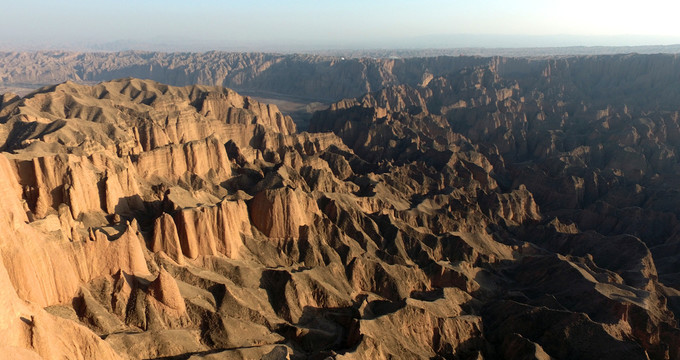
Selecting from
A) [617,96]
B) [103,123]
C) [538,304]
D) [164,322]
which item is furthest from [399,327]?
[617,96]

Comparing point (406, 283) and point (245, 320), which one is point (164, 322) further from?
point (406, 283)

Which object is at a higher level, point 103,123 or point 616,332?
point 103,123

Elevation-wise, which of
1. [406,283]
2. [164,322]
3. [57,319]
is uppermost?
[57,319]

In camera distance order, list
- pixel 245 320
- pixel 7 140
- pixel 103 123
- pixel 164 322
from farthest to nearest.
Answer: pixel 103 123 < pixel 7 140 < pixel 245 320 < pixel 164 322

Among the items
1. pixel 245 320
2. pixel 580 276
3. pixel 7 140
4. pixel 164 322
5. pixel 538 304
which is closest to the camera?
pixel 164 322

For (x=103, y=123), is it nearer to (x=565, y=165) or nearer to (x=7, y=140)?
(x=7, y=140)

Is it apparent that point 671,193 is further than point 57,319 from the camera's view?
Yes
